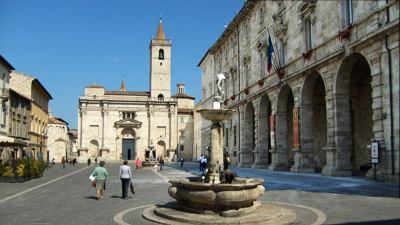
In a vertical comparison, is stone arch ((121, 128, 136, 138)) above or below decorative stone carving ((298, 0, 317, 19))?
below

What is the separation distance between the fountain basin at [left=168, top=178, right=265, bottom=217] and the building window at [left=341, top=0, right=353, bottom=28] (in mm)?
13900

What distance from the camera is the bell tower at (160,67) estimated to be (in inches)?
3420

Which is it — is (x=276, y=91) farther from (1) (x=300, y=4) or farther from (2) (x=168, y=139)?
(2) (x=168, y=139)

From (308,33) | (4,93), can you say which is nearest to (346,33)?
(308,33)

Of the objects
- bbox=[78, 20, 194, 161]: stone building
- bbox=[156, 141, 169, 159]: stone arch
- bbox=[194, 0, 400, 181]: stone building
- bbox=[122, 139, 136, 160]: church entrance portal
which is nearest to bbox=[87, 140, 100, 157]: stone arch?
bbox=[78, 20, 194, 161]: stone building

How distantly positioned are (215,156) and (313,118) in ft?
54.7

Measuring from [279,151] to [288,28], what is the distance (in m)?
8.83

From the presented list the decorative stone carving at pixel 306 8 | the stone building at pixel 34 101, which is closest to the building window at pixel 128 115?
the stone building at pixel 34 101

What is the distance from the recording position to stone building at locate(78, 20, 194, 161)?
79750 mm

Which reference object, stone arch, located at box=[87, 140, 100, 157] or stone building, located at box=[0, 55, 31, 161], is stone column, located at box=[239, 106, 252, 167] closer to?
stone building, located at box=[0, 55, 31, 161]

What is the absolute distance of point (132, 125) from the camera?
81125 mm

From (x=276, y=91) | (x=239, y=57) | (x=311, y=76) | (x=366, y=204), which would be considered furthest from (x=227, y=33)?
(x=366, y=204)

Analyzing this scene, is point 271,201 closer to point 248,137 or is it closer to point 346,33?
point 346,33

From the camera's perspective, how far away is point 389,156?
17.5 metres
